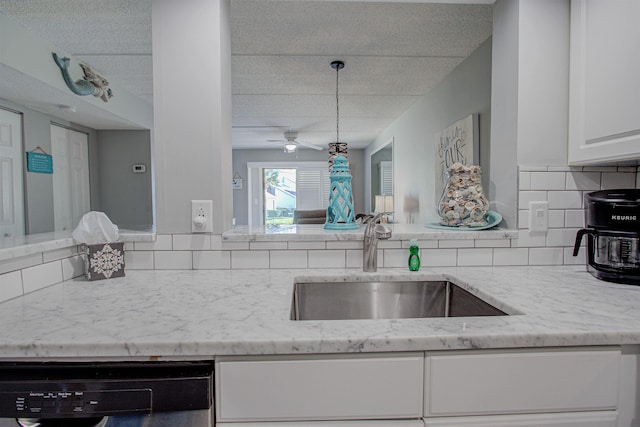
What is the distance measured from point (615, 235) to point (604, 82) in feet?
1.66

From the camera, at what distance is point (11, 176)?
311 centimetres

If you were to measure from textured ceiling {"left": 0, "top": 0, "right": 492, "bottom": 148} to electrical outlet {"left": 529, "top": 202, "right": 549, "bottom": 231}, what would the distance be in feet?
3.42

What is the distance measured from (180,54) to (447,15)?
1334 millimetres

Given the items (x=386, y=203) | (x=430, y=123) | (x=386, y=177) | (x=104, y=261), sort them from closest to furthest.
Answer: (x=104, y=261)
(x=430, y=123)
(x=386, y=203)
(x=386, y=177)

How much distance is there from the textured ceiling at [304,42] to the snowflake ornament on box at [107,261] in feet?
4.04

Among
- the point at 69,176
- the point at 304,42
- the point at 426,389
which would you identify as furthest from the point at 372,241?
the point at 69,176

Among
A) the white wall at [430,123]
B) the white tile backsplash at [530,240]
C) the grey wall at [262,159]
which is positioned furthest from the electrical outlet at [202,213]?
the grey wall at [262,159]

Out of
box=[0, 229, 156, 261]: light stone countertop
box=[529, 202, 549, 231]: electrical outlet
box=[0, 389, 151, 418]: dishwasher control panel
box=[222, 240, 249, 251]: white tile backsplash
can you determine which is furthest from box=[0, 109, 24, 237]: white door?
box=[529, 202, 549, 231]: electrical outlet

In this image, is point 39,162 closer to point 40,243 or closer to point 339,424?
point 40,243

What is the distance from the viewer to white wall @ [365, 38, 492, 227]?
2100 mm

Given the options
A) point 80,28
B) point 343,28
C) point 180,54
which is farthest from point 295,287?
point 80,28

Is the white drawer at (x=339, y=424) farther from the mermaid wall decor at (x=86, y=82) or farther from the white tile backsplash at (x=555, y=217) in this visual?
the mermaid wall decor at (x=86, y=82)

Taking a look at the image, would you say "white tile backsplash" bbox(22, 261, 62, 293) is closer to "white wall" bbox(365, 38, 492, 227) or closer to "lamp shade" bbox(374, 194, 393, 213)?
"white wall" bbox(365, 38, 492, 227)

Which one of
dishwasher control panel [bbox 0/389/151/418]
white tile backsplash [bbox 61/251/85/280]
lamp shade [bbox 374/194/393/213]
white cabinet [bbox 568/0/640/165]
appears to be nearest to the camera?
dishwasher control panel [bbox 0/389/151/418]
